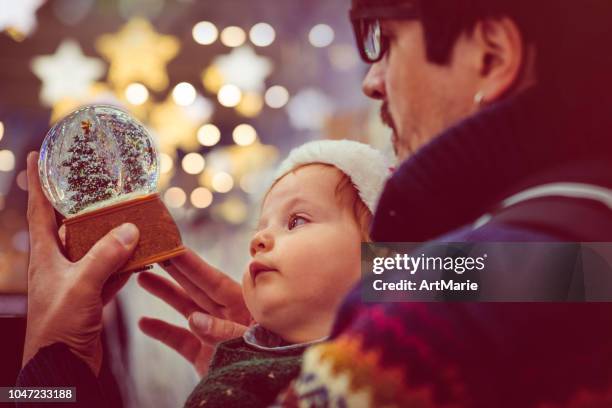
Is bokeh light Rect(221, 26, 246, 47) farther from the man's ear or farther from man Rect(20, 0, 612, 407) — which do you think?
the man's ear

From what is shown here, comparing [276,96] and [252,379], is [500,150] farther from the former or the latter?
[276,96]

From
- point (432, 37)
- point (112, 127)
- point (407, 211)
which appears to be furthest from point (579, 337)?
point (112, 127)

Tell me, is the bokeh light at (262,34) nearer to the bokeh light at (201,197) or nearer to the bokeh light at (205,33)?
the bokeh light at (205,33)

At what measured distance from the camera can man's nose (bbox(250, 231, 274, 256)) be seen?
103 centimetres

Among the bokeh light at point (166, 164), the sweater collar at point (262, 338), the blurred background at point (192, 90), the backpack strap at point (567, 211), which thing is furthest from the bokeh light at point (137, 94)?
the backpack strap at point (567, 211)

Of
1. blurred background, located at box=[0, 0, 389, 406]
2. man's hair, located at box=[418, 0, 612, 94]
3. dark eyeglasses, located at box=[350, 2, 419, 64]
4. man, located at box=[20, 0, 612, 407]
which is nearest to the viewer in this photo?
man, located at box=[20, 0, 612, 407]

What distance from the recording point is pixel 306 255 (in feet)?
3.30

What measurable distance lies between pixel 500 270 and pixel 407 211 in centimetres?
12

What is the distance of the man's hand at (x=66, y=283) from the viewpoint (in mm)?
1065

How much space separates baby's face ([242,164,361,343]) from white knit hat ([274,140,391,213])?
0.03 metres

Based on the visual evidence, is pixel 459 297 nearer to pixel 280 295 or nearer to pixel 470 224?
pixel 470 224

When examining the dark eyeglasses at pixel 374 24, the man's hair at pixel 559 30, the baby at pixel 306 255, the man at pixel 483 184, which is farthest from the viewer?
the baby at pixel 306 255

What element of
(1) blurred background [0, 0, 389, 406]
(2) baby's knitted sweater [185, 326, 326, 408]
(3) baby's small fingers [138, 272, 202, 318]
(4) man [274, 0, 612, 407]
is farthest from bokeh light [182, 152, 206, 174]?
(4) man [274, 0, 612, 407]

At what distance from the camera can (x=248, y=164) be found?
134 centimetres
